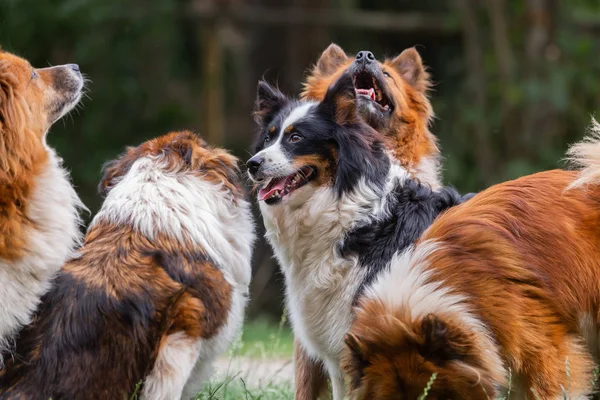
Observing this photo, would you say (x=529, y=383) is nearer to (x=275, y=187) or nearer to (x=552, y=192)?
(x=552, y=192)

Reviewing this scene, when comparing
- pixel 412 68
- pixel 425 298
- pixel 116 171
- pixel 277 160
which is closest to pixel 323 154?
pixel 277 160

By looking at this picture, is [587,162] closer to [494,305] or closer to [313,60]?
[494,305]

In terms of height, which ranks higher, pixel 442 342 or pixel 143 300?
pixel 442 342

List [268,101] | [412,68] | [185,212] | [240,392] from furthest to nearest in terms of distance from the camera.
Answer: [412,68], [240,392], [268,101], [185,212]

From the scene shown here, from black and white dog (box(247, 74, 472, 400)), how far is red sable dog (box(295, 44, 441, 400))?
34 centimetres

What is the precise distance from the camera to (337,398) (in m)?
5.09

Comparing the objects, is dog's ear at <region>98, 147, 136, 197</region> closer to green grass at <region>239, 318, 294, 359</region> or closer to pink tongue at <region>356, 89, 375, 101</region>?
pink tongue at <region>356, 89, 375, 101</region>

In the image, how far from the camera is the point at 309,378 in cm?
548

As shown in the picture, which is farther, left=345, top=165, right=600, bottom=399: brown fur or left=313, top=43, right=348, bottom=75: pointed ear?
left=313, top=43, right=348, bottom=75: pointed ear

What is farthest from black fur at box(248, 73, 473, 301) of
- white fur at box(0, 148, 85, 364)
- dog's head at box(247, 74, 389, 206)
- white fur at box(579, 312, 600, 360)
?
white fur at box(0, 148, 85, 364)

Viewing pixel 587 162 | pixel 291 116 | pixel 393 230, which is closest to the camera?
pixel 587 162

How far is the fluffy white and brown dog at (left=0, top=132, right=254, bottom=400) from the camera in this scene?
14.1 ft

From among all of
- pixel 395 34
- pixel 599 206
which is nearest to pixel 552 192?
pixel 599 206

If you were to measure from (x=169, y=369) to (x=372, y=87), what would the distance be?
2606mm
